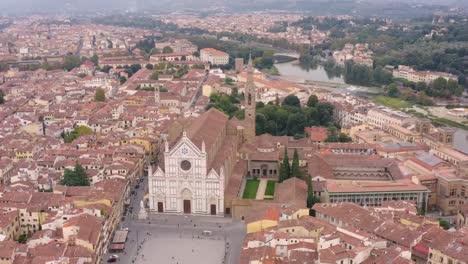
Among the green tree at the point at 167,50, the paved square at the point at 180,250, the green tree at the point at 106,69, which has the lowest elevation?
the paved square at the point at 180,250

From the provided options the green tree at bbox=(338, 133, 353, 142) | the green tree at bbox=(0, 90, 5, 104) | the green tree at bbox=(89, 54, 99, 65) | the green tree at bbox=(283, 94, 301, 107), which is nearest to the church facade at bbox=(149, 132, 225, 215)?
the green tree at bbox=(338, 133, 353, 142)

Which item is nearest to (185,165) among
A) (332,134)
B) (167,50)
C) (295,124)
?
(332,134)

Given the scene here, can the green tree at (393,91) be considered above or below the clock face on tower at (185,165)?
below

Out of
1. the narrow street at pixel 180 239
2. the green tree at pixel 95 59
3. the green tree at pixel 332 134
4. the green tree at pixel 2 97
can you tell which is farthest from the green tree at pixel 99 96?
the green tree at pixel 95 59

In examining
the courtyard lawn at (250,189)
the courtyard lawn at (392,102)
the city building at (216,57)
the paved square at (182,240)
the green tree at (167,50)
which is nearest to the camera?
the paved square at (182,240)

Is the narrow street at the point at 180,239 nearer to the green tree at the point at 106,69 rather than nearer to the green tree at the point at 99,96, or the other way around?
the green tree at the point at 99,96

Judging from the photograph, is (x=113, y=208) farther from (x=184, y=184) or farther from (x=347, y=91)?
(x=347, y=91)

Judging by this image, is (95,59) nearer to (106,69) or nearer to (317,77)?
(106,69)
